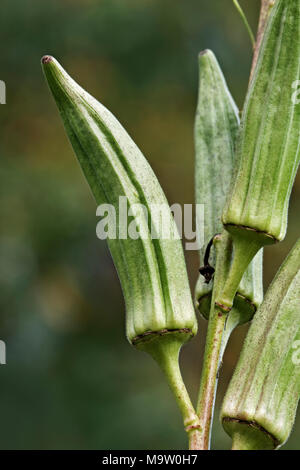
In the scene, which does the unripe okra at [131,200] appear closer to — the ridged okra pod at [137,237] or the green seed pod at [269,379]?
the ridged okra pod at [137,237]

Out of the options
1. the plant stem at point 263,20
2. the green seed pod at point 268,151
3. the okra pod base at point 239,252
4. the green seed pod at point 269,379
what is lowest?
the green seed pod at point 269,379

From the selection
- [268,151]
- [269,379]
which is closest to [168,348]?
[269,379]

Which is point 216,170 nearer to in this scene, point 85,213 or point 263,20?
point 263,20

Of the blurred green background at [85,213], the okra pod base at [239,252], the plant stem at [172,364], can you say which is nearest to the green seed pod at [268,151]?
the okra pod base at [239,252]

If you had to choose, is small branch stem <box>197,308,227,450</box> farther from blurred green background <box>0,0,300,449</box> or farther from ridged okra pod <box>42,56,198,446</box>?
blurred green background <box>0,0,300,449</box>

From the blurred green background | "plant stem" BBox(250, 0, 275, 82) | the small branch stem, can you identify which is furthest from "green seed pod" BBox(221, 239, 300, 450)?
the blurred green background

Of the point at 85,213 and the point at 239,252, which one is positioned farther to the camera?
the point at 85,213
